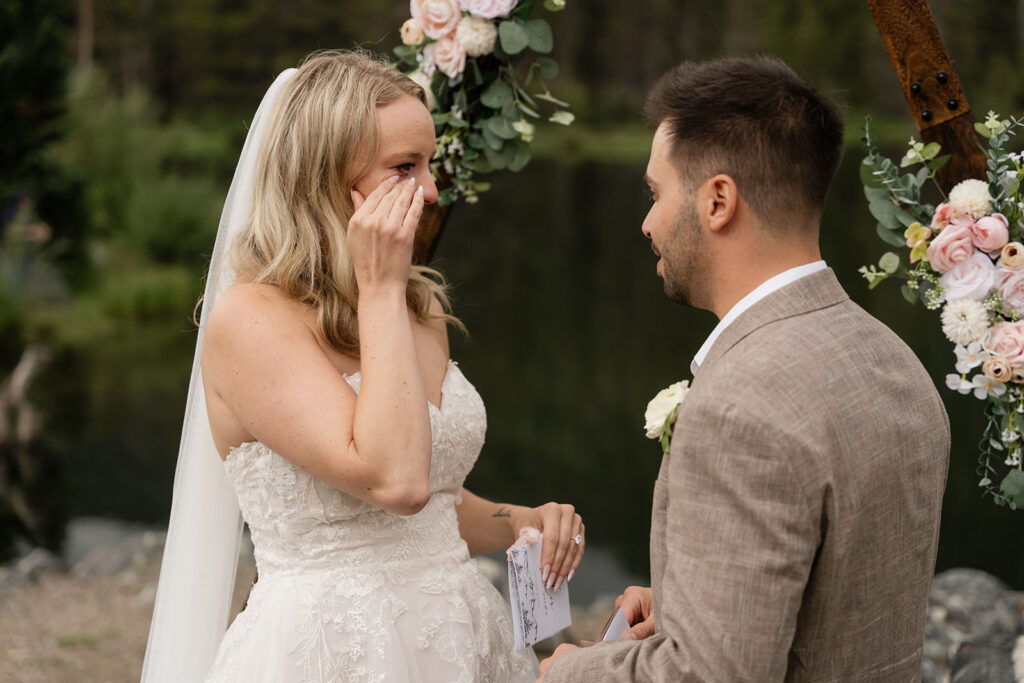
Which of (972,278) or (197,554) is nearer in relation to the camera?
(972,278)

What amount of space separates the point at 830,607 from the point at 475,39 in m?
1.54

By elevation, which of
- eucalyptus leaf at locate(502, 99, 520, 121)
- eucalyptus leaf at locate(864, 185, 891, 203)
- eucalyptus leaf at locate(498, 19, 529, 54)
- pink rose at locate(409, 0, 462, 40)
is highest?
pink rose at locate(409, 0, 462, 40)

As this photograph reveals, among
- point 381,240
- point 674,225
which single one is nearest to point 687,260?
point 674,225

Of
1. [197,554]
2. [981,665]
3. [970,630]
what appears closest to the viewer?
[197,554]

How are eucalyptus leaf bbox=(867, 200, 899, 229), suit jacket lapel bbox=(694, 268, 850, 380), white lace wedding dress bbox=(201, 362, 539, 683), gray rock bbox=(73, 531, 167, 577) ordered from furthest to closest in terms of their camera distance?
gray rock bbox=(73, 531, 167, 577) < eucalyptus leaf bbox=(867, 200, 899, 229) < white lace wedding dress bbox=(201, 362, 539, 683) < suit jacket lapel bbox=(694, 268, 850, 380)

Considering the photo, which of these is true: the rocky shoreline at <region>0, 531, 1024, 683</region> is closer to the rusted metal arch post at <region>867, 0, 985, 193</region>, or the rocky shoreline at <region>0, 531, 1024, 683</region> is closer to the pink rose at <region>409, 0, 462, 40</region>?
the rusted metal arch post at <region>867, 0, 985, 193</region>

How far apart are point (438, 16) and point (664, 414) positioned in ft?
4.25

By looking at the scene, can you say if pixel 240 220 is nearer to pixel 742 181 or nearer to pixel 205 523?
pixel 205 523

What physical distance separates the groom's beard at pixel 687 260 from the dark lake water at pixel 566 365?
19.3 ft

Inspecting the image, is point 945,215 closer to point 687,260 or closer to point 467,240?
point 687,260

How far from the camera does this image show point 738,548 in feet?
3.77

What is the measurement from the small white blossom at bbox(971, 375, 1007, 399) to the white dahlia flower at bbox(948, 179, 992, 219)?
0.97 feet

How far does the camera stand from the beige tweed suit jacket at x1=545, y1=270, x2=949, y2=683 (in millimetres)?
1153

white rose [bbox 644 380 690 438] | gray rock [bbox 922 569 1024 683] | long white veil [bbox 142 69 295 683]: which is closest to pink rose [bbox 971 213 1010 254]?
white rose [bbox 644 380 690 438]
